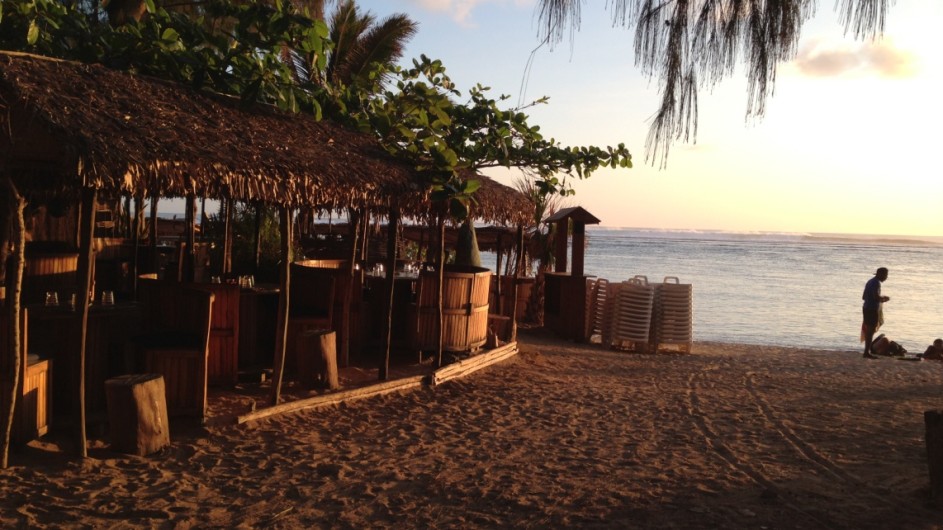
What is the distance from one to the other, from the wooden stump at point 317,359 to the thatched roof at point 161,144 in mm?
1335

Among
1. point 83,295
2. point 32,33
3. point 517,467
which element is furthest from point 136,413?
point 32,33

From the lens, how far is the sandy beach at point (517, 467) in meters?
4.56

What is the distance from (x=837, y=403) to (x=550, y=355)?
394cm

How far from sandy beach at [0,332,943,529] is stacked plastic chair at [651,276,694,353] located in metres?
3.85

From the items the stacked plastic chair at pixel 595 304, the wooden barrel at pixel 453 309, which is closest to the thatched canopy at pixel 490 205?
the wooden barrel at pixel 453 309

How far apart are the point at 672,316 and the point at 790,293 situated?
23.1m

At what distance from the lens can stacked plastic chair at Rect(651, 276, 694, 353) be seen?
12617 mm

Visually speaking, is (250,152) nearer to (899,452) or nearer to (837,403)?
(899,452)

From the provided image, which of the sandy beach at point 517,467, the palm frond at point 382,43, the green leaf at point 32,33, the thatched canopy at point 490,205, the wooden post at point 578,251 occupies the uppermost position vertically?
the palm frond at point 382,43

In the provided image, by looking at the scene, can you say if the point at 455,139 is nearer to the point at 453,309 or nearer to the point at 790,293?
the point at 453,309

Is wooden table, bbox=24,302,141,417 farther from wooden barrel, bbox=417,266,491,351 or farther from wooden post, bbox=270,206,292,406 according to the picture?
wooden barrel, bbox=417,266,491,351

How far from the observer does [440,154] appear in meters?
7.67

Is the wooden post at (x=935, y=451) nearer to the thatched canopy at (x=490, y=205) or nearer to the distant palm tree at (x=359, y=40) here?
the thatched canopy at (x=490, y=205)

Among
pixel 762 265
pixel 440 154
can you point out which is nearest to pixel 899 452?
pixel 440 154
